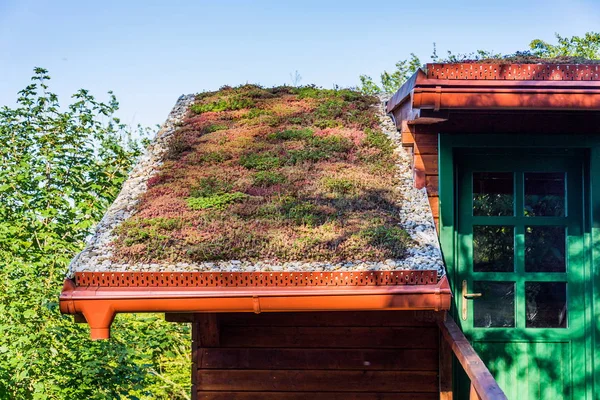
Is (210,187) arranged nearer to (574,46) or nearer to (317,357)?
(317,357)

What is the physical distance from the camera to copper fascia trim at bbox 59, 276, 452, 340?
395 centimetres

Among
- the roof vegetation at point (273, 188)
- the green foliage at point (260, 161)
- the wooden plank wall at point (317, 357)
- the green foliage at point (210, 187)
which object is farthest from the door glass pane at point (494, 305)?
the green foliage at point (210, 187)

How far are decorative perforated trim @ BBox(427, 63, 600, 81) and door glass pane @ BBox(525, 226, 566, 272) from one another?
51.0 inches

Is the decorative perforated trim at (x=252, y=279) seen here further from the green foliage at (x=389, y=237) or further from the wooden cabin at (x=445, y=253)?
the wooden cabin at (x=445, y=253)

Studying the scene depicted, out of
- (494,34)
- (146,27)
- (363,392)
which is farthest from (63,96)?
(494,34)

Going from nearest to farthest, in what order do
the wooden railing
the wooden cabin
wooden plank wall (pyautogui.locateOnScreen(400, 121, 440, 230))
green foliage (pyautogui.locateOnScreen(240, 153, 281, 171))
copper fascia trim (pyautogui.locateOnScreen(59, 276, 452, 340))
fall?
the wooden railing → copper fascia trim (pyautogui.locateOnScreen(59, 276, 452, 340)) → the wooden cabin → wooden plank wall (pyautogui.locateOnScreen(400, 121, 440, 230)) → green foliage (pyautogui.locateOnScreen(240, 153, 281, 171))

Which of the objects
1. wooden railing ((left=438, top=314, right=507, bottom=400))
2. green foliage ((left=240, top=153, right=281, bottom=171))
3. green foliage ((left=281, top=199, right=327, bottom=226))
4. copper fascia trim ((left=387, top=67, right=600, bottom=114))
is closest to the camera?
wooden railing ((left=438, top=314, right=507, bottom=400))

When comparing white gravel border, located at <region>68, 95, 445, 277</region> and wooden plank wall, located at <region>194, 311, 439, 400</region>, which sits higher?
white gravel border, located at <region>68, 95, 445, 277</region>

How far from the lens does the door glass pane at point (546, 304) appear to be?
5125 millimetres

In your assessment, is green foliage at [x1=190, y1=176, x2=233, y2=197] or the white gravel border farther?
green foliage at [x1=190, y1=176, x2=233, y2=197]

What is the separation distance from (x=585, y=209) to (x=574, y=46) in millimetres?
16979

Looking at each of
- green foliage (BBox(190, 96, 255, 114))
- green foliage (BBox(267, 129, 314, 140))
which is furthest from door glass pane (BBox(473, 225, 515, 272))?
green foliage (BBox(190, 96, 255, 114))

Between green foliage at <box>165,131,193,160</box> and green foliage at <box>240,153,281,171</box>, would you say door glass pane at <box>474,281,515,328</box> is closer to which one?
green foliage at <box>240,153,281,171</box>

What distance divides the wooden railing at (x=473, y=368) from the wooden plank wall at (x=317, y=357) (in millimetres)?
573
